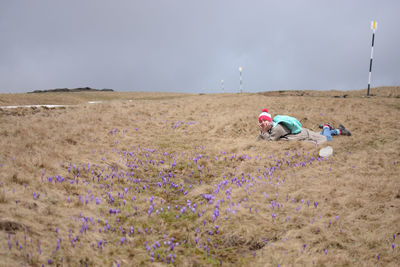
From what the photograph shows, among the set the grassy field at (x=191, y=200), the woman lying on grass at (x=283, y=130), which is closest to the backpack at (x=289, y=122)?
the woman lying on grass at (x=283, y=130)

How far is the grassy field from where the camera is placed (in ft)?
15.9

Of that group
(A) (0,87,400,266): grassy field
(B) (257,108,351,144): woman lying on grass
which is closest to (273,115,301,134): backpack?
(B) (257,108,351,144): woman lying on grass

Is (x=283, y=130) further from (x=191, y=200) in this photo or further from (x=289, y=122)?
(x=191, y=200)

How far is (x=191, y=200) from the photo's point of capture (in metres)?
7.35

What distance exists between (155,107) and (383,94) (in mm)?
23622

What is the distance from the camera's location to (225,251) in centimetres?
537

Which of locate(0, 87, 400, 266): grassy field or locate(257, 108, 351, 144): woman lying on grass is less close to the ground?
locate(257, 108, 351, 144): woman lying on grass

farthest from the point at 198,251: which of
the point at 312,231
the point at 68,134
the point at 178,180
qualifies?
the point at 68,134

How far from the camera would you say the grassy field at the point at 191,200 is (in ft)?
15.9

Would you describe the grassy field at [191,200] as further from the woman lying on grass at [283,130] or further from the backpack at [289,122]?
the backpack at [289,122]

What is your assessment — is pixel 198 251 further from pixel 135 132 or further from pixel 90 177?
pixel 135 132

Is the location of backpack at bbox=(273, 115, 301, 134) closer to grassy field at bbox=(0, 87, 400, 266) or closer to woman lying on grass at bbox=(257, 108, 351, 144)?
woman lying on grass at bbox=(257, 108, 351, 144)

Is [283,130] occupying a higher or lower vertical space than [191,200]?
higher

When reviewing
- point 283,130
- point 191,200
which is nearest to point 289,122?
point 283,130
